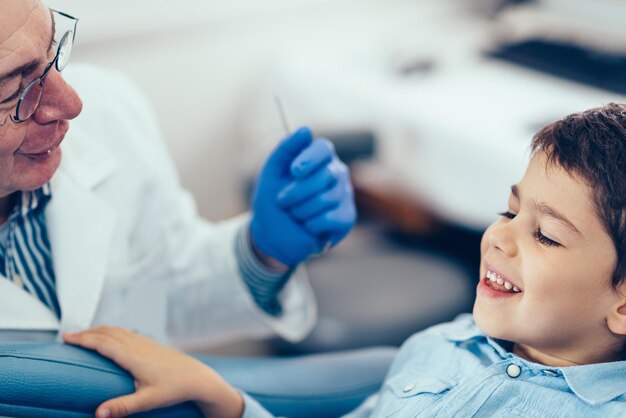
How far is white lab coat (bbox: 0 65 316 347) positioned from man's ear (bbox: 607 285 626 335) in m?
0.52

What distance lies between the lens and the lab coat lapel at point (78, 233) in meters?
0.88

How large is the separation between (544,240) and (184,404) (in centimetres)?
41

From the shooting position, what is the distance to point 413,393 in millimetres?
793

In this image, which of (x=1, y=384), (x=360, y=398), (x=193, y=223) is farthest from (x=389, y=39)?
(x=1, y=384)

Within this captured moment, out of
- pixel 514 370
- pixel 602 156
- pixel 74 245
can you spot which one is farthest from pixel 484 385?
pixel 74 245

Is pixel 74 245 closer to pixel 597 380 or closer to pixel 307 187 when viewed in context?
pixel 307 187

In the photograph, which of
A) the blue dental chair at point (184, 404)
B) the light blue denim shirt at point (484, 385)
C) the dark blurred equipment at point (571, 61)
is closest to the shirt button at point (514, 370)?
the light blue denim shirt at point (484, 385)

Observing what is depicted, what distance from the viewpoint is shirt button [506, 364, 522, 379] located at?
733mm

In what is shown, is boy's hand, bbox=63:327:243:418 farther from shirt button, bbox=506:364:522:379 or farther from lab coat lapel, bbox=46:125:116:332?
shirt button, bbox=506:364:522:379

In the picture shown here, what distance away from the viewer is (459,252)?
1.56 metres

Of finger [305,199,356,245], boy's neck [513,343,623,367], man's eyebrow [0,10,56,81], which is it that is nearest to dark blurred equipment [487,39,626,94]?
finger [305,199,356,245]

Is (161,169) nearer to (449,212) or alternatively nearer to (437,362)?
(437,362)

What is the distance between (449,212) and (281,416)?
750 mm

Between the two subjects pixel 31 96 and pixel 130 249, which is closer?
pixel 31 96
